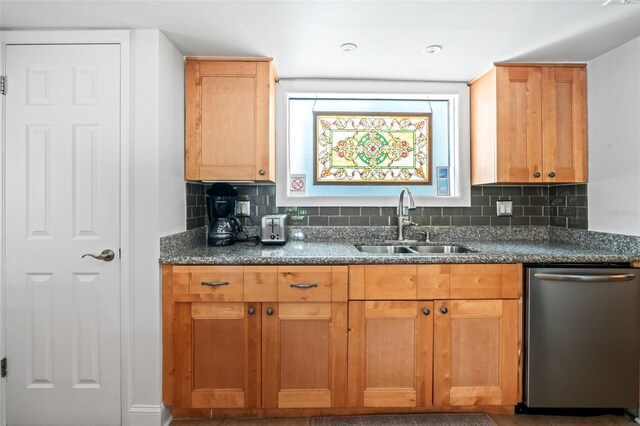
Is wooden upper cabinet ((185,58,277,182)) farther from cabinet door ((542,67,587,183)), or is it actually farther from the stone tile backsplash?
cabinet door ((542,67,587,183))

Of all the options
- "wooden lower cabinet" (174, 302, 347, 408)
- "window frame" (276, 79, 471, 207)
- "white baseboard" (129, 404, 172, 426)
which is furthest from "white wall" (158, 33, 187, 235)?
"white baseboard" (129, 404, 172, 426)

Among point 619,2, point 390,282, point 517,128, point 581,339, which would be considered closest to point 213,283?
point 390,282

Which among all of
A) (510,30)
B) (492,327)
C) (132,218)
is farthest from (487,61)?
(132,218)

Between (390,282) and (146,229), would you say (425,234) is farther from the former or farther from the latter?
(146,229)

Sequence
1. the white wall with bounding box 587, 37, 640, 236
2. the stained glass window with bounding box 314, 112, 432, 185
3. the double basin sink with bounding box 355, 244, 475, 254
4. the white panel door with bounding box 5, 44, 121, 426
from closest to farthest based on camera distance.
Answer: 1. the white panel door with bounding box 5, 44, 121, 426
2. the white wall with bounding box 587, 37, 640, 236
3. the double basin sink with bounding box 355, 244, 475, 254
4. the stained glass window with bounding box 314, 112, 432, 185

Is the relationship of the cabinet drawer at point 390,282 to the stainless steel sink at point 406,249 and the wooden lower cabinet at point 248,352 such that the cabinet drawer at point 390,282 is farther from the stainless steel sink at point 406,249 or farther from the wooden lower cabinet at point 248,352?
the stainless steel sink at point 406,249

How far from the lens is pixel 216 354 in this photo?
2035 millimetres

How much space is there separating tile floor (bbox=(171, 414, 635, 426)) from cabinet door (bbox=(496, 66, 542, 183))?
1.42 m

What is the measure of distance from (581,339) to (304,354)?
1515 millimetres

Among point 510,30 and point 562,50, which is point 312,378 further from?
point 562,50

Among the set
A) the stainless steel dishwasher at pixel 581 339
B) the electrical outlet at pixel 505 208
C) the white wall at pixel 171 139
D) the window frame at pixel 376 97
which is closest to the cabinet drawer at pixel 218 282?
the white wall at pixel 171 139

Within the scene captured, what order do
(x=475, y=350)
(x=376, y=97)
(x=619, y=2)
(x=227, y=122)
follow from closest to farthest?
(x=619, y=2)
(x=475, y=350)
(x=227, y=122)
(x=376, y=97)

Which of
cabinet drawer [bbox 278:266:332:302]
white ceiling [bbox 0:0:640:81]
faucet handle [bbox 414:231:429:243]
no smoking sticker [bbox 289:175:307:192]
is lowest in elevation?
cabinet drawer [bbox 278:266:332:302]

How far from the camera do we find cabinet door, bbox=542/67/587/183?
8.03ft
